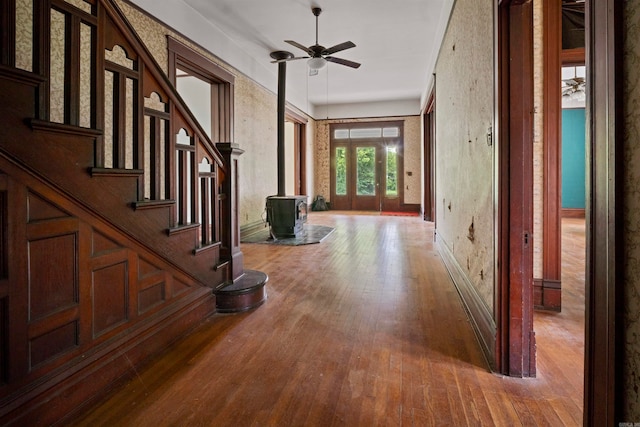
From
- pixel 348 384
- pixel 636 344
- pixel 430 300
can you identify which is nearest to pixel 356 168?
pixel 430 300

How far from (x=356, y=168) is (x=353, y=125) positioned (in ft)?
4.24

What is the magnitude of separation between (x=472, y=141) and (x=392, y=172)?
8.01 meters

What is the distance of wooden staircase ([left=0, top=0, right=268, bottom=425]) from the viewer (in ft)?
4.29

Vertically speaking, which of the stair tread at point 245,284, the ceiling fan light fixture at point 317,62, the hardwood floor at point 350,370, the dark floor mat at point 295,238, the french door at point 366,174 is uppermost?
the ceiling fan light fixture at point 317,62

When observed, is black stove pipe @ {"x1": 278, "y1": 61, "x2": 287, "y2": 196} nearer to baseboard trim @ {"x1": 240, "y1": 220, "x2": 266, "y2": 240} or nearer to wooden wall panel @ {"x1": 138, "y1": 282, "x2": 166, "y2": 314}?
baseboard trim @ {"x1": 240, "y1": 220, "x2": 266, "y2": 240}

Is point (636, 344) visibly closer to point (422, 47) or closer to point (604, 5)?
point (604, 5)

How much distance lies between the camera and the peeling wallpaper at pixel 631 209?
2.50ft

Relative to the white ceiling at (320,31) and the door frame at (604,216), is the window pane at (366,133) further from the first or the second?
the door frame at (604,216)

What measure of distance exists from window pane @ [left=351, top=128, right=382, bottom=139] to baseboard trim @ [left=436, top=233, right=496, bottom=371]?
7587 mm

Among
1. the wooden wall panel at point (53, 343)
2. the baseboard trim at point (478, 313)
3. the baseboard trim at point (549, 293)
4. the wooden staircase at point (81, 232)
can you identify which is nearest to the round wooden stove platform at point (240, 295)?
the wooden staircase at point (81, 232)

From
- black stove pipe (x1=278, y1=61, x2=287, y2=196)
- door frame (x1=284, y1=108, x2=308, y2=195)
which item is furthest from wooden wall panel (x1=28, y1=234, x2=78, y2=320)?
door frame (x1=284, y1=108, x2=308, y2=195)

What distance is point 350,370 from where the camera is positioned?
1.86m

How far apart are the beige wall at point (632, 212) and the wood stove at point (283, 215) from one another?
4.99m

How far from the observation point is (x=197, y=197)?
2.53 meters
